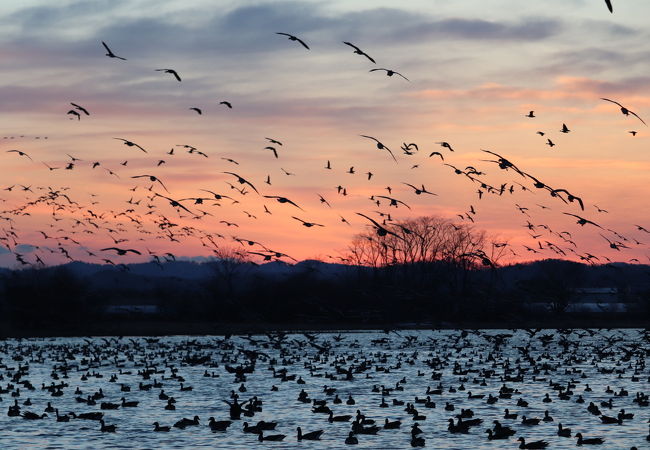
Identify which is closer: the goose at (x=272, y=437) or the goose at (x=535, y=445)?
the goose at (x=535, y=445)

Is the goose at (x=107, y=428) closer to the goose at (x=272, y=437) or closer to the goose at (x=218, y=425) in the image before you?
the goose at (x=218, y=425)

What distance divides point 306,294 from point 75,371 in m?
44.1

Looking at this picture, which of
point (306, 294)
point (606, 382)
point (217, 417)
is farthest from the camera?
point (306, 294)

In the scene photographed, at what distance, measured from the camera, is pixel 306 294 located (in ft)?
352

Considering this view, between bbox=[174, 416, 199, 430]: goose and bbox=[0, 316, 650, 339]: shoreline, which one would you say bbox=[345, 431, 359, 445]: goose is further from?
bbox=[0, 316, 650, 339]: shoreline

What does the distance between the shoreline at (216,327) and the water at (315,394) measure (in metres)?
11.5

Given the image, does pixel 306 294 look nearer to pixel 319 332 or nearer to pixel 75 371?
pixel 319 332

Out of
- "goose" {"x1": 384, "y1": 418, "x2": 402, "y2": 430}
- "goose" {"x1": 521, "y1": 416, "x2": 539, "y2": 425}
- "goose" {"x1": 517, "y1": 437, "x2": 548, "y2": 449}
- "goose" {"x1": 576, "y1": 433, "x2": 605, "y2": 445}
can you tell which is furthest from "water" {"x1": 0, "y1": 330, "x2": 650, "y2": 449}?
"goose" {"x1": 517, "y1": 437, "x2": 548, "y2": 449}

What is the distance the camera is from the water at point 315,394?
33844 mm

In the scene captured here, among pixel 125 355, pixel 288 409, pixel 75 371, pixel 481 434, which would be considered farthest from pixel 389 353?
pixel 481 434

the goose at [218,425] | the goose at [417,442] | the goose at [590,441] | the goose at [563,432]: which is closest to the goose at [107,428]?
the goose at [218,425]

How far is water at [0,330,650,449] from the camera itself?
111 ft

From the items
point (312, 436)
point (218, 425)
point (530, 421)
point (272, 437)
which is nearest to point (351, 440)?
point (312, 436)

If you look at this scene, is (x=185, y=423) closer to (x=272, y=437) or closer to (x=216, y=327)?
(x=272, y=437)
